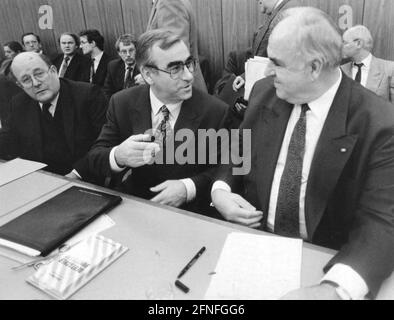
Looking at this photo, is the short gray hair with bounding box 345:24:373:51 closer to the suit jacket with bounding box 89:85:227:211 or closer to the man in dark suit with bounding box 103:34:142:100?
the suit jacket with bounding box 89:85:227:211

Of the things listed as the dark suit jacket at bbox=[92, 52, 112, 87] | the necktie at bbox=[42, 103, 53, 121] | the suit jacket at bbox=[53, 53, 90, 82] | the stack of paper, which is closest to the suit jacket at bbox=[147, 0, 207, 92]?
the stack of paper

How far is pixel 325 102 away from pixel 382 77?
261 centimetres

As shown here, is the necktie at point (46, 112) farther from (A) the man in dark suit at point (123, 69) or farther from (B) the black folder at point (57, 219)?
(A) the man in dark suit at point (123, 69)

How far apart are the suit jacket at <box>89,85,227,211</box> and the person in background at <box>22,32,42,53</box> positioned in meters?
4.99

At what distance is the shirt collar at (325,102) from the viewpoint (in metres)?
1.51

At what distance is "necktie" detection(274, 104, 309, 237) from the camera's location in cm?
153

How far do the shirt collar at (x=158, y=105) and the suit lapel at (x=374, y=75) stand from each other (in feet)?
8.29

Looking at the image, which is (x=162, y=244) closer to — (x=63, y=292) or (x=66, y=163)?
(x=63, y=292)

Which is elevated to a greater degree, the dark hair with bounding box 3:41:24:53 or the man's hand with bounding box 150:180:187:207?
the dark hair with bounding box 3:41:24:53

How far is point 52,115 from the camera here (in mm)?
2461

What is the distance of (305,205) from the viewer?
1.50 meters

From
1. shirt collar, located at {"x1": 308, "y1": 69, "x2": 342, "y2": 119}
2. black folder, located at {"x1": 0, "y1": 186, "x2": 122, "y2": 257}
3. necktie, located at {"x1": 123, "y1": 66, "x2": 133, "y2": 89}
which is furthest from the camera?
necktie, located at {"x1": 123, "y1": 66, "x2": 133, "y2": 89}

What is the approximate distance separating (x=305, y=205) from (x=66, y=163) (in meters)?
1.62
